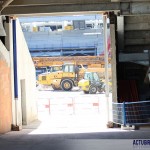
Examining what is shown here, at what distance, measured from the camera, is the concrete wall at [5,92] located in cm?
1348

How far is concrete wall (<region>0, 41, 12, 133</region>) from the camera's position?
13.5m

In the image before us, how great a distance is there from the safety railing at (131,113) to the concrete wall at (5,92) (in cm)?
412

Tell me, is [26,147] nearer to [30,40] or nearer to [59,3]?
[59,3]

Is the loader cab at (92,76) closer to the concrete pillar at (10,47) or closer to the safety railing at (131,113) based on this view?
the safety railing at (131,113)

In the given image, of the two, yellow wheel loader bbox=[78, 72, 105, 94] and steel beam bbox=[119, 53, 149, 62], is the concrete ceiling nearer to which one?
steel beam bbox=[119, 53, 149, 62]

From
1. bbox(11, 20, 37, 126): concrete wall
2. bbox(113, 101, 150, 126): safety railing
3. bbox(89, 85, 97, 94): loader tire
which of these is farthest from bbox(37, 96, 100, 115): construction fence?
bbox(89, 85, 97, 94): loader tire

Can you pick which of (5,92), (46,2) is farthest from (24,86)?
(46,2)

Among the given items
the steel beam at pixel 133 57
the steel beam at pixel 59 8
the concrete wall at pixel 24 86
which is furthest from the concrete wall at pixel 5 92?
the steel beam at pixel 133 57

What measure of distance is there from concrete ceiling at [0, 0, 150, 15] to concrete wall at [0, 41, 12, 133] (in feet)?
5.66

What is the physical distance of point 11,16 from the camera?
15.3 metres

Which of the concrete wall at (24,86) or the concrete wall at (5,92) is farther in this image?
the concrete wall at (24,86)

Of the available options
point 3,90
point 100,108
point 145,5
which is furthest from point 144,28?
point 100,108

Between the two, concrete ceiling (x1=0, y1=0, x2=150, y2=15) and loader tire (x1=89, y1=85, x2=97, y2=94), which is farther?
loader tire (x1=89, y1=85, x2=97, y2=94)

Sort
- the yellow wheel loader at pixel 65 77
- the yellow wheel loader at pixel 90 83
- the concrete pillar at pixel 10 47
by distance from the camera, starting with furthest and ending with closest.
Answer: the yellow wheel loader at pixel 65 77
the yellow wheel loader at pixel 90 83
the concrete pillar at pixel 10 47
